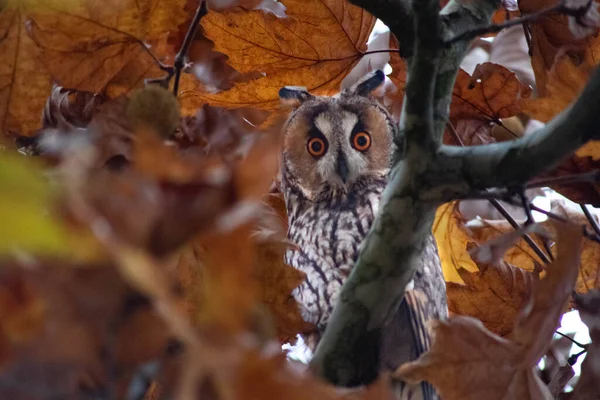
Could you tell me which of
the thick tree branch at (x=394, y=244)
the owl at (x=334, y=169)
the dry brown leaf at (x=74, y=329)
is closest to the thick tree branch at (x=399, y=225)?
the thick tree branch at (x=394, y=244)

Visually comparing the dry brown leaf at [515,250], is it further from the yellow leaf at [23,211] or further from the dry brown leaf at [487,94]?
the yellow leaf at [23,211]

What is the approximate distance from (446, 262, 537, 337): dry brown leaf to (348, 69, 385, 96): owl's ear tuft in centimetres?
81

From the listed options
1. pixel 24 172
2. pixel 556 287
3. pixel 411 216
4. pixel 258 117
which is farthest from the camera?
pixel 258 117

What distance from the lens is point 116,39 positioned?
3.89 ft

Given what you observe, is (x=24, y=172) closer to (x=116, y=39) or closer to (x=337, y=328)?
(x=337, y=328)

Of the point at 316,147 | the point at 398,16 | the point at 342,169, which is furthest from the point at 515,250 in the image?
the point at 398,16

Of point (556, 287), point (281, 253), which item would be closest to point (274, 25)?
point (281, 253)

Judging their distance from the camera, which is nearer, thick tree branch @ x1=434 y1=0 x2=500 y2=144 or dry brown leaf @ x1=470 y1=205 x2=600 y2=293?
thick tree branch @ x1=434 y1=0 x2=500 y2=144

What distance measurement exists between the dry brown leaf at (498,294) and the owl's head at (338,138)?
650 millimetres

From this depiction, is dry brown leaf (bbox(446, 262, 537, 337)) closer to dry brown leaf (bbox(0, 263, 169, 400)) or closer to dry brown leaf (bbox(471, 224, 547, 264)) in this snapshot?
dry brown leaf (bbox(471, 224, 547, 264))

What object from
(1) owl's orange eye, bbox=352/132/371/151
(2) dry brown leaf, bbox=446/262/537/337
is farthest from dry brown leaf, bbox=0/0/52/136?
(1) owl's orange eye, bbox=352/132/371/151

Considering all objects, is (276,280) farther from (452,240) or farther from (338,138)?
(338,138)

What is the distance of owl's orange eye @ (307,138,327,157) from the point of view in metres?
2.38

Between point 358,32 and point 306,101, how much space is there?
0.89 meters
